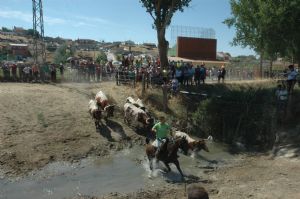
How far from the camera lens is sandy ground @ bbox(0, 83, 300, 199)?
16.0 m

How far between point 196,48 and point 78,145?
39.1m

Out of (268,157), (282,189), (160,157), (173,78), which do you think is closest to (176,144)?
(160,157)

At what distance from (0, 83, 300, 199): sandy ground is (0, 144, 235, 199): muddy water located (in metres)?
0.61

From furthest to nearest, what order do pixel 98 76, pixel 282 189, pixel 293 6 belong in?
1. pixel 98 76
2. pixel 293 6
3. pixel 282 189

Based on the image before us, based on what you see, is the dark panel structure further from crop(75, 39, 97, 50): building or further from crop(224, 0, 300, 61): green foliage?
crop(75, 39, 97, 50): building

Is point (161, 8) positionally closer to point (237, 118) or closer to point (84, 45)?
point (237, 118)

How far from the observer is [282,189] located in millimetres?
15820

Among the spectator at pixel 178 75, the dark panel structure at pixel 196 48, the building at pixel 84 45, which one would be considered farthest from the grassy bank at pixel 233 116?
the building at pixel 84 45

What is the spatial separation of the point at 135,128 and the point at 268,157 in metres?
Answer: 6.69

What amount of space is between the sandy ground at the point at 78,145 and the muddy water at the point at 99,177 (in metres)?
0.61

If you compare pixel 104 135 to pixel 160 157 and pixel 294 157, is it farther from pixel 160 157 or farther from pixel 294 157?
pixel 294 157

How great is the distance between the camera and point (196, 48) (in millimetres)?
58219

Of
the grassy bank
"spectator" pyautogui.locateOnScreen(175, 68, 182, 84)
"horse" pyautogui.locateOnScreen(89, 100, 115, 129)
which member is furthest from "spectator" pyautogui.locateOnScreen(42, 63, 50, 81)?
"spectator" pyautogui.locateOnScreen(175, 68, 182, 84)

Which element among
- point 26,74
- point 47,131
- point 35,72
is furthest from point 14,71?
point 47,131
